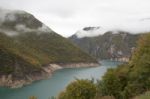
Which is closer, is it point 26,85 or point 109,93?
point 109,93

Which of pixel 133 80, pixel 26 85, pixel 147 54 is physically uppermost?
pixel 147 54

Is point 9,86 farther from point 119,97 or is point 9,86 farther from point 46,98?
point 119,97

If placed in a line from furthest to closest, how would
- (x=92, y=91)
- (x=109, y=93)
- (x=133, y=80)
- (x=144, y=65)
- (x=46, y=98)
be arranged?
(x=46, y=98) < (x=92, y=91) < (x=109, y=93) < (x=133, y=80) < (x=144, y=65)

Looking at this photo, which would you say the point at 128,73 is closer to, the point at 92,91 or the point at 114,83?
the point at 114,83

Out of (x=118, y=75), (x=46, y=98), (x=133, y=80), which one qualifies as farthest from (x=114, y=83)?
(x=46, y=98)

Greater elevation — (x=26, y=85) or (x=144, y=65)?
(x=144, y=65)

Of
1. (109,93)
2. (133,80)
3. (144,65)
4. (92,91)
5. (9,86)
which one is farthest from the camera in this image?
(9,86)

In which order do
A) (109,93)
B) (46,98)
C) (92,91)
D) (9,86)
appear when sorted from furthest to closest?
1. (9,86)
2. (46,98)
3. (92,91)
4. (109,93)

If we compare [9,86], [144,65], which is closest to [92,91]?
[144,65]

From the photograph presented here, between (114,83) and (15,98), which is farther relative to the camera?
(15,98)
